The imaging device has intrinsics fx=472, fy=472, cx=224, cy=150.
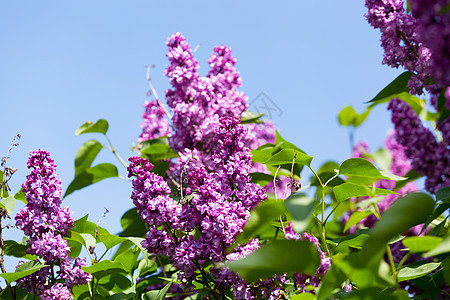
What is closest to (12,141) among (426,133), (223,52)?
(223,52)

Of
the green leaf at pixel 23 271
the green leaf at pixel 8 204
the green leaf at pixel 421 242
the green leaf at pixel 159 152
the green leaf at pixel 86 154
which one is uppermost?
the green leaf at pixel 86 154

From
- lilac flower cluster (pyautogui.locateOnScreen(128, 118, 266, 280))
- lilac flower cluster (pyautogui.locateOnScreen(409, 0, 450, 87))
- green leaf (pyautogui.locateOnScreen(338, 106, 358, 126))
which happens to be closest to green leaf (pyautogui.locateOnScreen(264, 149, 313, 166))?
lilac flower cluster (pyautogui.locateOnScreen(128, 118, 266, 280))

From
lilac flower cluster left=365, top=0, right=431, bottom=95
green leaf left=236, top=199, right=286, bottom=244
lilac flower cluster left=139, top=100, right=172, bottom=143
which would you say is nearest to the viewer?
green leaf left=236, top=199, right=286, bottom=244

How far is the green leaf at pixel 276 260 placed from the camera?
2.29ft

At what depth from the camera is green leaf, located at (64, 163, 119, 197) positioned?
6.82ft

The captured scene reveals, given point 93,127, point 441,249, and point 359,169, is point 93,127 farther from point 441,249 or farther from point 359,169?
point 441,249

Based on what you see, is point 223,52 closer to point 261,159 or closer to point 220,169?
point 261,159

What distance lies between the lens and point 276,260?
2.34 feet

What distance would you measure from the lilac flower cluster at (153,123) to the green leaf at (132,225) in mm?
443

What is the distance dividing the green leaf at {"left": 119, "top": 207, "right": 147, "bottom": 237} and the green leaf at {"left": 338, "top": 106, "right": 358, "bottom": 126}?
4.77ft

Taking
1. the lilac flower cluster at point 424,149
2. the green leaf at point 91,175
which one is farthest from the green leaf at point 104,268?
the lilac flower cluster at point 424,149

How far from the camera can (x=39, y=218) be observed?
1.31m

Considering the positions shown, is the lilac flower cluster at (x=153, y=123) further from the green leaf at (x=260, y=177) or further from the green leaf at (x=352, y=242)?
the green leaf at (x=352, y=242)

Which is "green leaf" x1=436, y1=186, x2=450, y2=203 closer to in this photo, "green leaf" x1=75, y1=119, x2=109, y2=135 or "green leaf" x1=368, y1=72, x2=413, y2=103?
"green leaf" x1=368, y1=72, x2=413, y2=103
